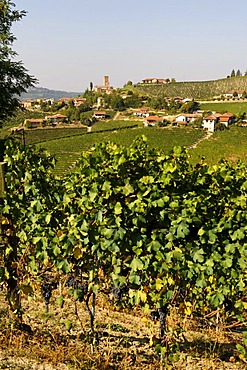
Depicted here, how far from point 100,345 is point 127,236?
149 centimetres

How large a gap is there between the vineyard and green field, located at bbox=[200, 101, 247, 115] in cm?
8415

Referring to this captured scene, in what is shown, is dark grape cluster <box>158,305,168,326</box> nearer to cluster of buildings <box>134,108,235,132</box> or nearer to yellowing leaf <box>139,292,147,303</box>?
yellowing leaf <box>139,292,147,303</box>

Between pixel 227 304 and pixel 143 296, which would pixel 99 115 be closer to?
pixel 227 304

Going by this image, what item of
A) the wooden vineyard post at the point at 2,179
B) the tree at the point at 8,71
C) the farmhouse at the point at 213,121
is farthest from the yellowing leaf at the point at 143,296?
the farmhouse at the point at 213,121

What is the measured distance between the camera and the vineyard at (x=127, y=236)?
125 inches

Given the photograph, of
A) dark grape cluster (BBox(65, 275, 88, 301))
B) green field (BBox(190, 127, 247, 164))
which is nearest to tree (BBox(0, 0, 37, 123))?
dark grape cluster (BBox(65, 275, 88, 301))

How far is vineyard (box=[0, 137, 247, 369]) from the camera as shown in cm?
317

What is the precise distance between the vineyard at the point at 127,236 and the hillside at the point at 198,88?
393 ft

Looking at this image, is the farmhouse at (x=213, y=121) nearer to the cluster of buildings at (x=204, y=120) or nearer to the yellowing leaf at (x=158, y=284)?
the cluster of buildings at (x=204, y=120)

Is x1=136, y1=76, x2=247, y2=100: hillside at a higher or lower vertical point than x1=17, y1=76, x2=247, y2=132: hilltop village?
higher

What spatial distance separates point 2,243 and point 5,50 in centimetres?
893

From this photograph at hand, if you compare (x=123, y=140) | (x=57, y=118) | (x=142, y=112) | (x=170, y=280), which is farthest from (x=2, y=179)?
(x=142, y=112)

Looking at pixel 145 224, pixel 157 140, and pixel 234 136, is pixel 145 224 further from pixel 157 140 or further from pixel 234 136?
pixel 234 136

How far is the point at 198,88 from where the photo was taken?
127438 millimetres
